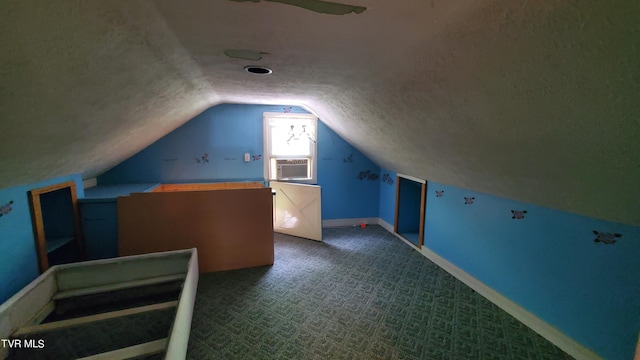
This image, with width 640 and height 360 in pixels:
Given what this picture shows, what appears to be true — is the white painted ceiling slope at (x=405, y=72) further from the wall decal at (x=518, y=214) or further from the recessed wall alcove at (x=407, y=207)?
the recessed wall alcove at (x=407, y=207)

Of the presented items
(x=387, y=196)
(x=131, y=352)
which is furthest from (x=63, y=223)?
(x=387, y=196)

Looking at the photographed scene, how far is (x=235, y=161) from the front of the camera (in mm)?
3998

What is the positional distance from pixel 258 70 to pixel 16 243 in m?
2.33

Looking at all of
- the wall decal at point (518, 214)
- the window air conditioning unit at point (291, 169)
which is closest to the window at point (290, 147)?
the window air conditioning unit at point (291, 169)

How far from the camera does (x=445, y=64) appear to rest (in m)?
1.26

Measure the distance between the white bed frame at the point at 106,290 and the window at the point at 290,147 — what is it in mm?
2133

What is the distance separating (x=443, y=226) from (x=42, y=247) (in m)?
3.98

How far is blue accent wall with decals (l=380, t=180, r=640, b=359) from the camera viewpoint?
150 centimetres

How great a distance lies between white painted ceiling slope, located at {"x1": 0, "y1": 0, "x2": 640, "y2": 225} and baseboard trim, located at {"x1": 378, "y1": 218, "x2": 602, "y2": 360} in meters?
0.92

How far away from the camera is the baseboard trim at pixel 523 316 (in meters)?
1.70

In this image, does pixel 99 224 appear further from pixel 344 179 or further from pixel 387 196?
pixel 387 196

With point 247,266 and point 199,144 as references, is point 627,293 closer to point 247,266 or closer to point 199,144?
point 247,266

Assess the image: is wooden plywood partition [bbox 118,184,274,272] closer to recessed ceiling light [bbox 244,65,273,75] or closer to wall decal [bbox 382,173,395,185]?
recessed ceiling light [bbox 244,65,273,75]

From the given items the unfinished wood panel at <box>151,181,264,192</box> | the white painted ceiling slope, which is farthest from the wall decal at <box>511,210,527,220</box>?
the unfinished wood panel at <box>151,181,264,192</box>
